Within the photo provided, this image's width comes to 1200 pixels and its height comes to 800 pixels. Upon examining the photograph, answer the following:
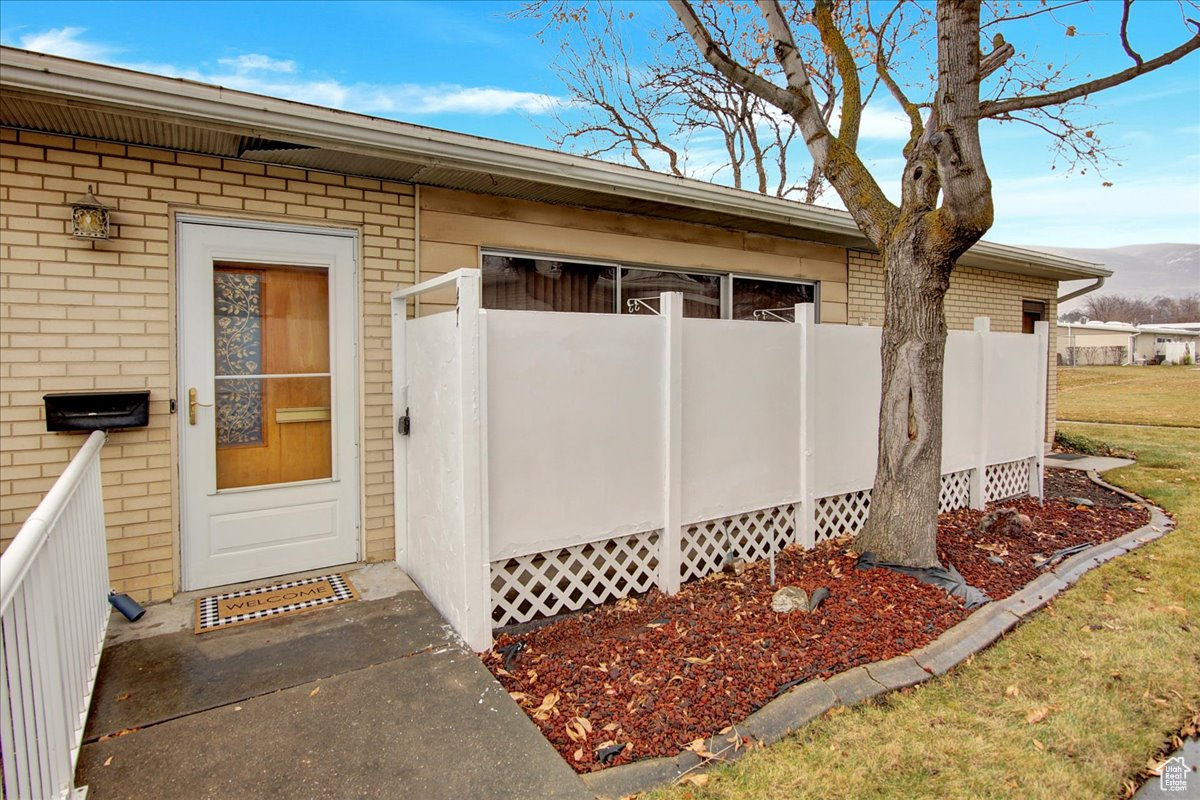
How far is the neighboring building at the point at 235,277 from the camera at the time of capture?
10.6 feet

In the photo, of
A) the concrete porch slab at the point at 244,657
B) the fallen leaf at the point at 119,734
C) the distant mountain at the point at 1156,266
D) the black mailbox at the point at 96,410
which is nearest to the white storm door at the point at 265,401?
the black mailbox at the point at 96,410

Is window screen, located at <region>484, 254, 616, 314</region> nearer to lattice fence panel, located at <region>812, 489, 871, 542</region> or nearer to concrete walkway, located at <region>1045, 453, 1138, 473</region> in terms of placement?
lattice fence panel, located at <region>812, 489, 871, 542</region>

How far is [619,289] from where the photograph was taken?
17.4ft

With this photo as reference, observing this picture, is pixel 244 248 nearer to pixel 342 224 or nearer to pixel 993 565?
pixel 342 224

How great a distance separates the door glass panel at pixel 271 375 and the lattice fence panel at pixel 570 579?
1.47m

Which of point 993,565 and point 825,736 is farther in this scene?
point 993,565

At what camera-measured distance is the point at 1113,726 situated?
2.68 metres

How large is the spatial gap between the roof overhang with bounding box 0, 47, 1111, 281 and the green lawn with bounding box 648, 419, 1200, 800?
11.4 ft

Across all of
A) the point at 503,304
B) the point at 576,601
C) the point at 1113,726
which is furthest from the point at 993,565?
the point at 503,304

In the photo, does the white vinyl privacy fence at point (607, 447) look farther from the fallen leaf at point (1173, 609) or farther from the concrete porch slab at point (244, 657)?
the fallen leaf at point (1173, 609)

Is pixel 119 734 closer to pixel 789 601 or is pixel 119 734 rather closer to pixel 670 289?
pixel 789 601

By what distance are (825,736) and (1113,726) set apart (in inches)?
49.6

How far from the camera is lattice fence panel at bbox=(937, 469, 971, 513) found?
5.83 m

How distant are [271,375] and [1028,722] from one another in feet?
14.1
